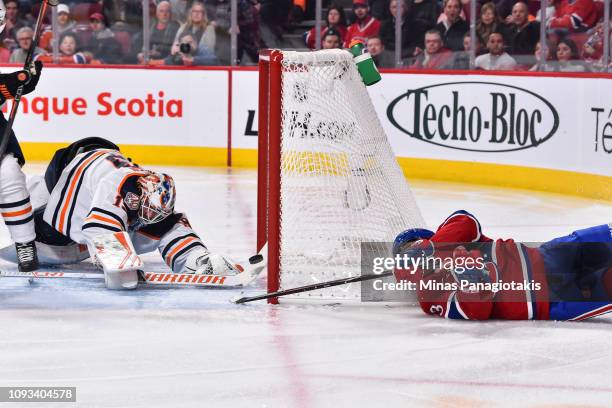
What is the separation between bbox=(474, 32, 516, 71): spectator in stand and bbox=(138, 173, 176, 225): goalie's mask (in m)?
3.99

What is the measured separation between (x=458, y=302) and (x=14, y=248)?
1.99 meters

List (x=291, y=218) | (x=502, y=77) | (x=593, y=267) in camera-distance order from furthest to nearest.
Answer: (x=502, y=77) < (x=291, y=218) < (x=593, y=267)

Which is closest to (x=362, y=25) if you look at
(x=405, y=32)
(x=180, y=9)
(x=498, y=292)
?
(x=405, y=32)

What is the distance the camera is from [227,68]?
29.4 ft

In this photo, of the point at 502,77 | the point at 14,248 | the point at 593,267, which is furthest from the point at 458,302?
the point at 502,77

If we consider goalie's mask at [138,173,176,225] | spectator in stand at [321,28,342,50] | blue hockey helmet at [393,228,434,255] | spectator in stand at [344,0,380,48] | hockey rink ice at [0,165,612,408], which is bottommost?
hockey rink ice at [0,165,612,408]

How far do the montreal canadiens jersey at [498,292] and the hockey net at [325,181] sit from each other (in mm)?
372

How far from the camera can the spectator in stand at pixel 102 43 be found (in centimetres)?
914

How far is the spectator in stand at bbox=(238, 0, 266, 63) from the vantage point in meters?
8.94

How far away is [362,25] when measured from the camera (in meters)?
8.60

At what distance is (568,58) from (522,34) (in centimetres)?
42

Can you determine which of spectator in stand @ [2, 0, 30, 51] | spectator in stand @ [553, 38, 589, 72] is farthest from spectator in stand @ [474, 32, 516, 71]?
spectator in stand @ [2, 0, 30, 51]

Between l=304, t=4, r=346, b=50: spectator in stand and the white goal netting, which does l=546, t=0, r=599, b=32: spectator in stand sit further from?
the white goal netting

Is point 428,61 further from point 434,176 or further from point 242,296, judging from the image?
point 242,296
